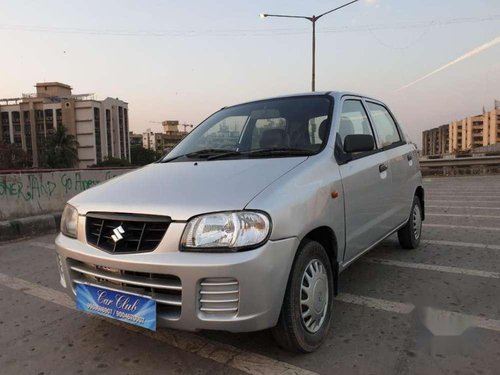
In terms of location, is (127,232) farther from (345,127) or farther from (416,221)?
(416,221)

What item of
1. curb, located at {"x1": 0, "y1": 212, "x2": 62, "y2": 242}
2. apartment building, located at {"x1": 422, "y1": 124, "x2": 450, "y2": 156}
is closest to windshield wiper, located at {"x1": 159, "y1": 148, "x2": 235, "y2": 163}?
curb, located at {"x1": 0, "y1": 212, "x2": 62, "y2": 242}

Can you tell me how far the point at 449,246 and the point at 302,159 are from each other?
3503 millimetres

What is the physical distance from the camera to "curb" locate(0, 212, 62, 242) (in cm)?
725

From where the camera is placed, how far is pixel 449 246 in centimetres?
560

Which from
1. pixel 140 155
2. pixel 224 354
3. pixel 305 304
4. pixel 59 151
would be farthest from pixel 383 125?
pixel 140 155

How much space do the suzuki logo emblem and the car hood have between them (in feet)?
0.38

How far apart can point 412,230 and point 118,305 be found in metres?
3.88

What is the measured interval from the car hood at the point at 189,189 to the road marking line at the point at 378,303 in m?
1.48

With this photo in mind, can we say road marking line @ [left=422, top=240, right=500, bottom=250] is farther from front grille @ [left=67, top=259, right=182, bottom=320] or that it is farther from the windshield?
front grille @ [left=67, top=259, right=182, bottom=320]

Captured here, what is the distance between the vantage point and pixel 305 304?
2750mm

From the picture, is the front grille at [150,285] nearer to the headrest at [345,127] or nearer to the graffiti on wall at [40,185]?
the headrest at [345,127]

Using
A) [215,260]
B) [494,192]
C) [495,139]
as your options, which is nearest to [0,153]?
[494,192]

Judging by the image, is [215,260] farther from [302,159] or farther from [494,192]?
[494,192]

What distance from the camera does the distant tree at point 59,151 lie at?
8306cm
